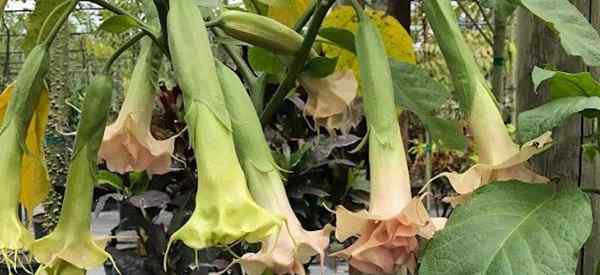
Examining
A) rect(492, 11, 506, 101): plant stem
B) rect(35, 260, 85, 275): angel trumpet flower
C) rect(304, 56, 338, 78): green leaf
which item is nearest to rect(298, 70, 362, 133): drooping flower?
rect(304, 56, 338, 78): green leaf

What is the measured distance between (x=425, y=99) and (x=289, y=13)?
243 millimetres

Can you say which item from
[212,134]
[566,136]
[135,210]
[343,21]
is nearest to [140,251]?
[135,210]

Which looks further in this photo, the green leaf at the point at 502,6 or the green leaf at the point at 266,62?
the green leaf at the point at 266,62

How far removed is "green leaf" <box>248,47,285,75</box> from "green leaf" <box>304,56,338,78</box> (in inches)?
3.7

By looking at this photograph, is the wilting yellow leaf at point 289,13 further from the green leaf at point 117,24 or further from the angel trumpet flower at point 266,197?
the angel trumpet flower at point 266,197

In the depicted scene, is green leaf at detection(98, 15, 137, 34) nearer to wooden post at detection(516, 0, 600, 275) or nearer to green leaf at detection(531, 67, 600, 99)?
green leaf at detection(531, 67, 600, 99)

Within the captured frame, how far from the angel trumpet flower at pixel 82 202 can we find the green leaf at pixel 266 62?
183mm

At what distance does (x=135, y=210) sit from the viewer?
1400 millimetres

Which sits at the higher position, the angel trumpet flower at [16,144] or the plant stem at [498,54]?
the angel trumpet flower at [16,144]

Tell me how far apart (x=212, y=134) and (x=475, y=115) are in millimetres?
172

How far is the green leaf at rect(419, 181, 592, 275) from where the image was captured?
44cm

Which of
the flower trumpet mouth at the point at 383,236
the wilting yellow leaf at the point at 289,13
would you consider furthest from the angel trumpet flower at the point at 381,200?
the wilting yellow leaf at the point at 289,13

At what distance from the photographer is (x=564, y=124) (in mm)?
755

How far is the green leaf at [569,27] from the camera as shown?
47 cm
